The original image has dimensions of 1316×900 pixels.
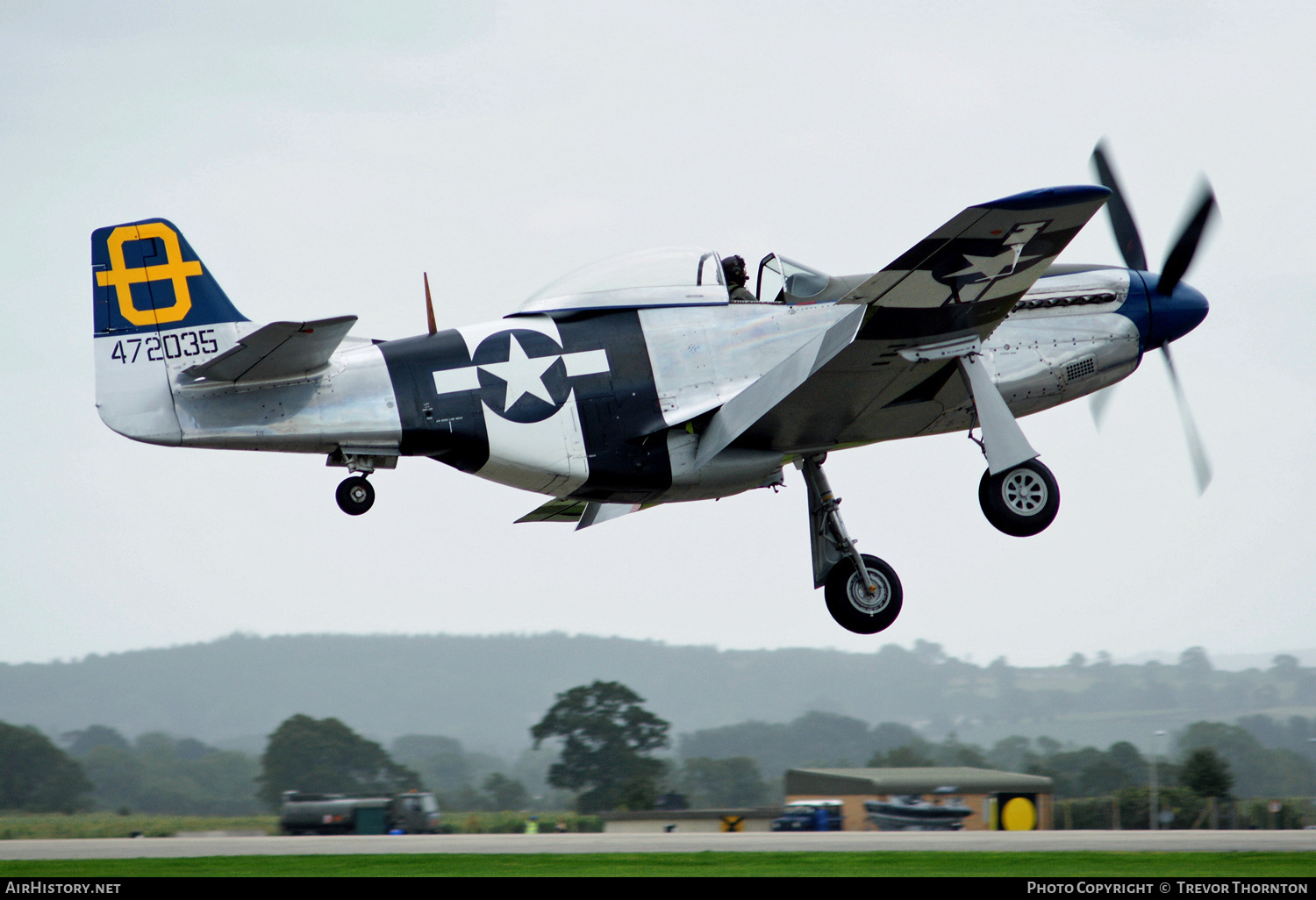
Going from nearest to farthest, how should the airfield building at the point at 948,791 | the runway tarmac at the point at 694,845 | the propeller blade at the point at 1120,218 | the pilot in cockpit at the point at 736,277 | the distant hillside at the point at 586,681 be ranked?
the pilot in cockpit at the point at 736,277 < the propeller blade at the point at 1120,218 < the runway tarmac at the point at 694,845 < the airfield building at the point at 948,791 < the distant hillside at the point at 586,681

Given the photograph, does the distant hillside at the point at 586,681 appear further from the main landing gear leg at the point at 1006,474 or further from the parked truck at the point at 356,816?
the main landing gear leg at the point at 1006,474

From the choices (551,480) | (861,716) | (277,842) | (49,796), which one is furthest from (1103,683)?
(551,480)

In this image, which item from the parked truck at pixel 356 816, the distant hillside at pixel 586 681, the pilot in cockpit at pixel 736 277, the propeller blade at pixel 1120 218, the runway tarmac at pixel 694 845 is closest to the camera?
the pilot in cockpit at pixel 736 277

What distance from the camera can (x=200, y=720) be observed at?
90250 mm

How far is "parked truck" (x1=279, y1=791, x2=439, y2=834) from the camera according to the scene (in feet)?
100

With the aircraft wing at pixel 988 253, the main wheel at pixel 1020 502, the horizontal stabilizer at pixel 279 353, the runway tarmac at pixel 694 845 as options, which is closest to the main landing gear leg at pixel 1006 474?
the main wheel at pixel 1020 502

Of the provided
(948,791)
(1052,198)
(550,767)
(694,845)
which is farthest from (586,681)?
(1052,198)

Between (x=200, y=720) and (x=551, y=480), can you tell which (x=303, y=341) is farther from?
(x=200, y=720)

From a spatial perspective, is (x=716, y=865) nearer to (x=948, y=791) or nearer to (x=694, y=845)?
(x=694, y=845)

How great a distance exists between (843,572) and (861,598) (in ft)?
1.08

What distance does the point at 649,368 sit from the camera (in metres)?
11.5

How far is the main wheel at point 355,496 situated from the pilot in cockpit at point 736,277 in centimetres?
390

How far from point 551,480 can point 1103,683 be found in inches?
3757

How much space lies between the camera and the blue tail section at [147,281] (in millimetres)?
10805
